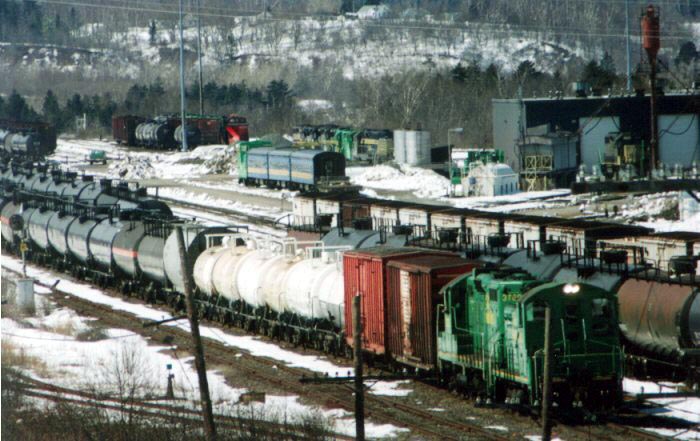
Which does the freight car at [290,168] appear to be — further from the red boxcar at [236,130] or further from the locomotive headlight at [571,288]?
the locomotive headlight at [571,288]

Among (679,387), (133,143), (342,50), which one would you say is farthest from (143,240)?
(342,50)

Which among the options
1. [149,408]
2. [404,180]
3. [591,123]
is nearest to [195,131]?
[404,180]

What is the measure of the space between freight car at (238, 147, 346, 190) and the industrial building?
13.3m

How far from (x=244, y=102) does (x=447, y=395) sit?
411ft

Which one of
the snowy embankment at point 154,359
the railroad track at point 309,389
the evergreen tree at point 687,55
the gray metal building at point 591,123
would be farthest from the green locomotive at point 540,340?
the evergreen tree at point 687,55

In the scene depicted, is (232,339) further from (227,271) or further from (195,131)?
(195,131)

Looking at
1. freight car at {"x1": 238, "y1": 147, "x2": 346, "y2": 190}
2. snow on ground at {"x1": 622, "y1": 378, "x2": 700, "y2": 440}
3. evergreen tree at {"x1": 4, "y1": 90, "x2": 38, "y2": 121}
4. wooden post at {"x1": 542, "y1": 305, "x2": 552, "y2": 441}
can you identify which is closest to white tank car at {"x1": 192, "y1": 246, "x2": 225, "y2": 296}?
snow on ground at {"x1": 622, "y1": 378, "x2": 700, "y2": 440}

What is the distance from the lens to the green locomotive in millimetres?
25984

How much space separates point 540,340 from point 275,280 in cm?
1452

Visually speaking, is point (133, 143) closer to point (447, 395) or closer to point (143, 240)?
point (143, 240)

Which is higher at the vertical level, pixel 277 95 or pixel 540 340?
pixel 277 95

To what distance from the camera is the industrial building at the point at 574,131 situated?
8562cm

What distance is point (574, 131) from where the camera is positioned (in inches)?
3580

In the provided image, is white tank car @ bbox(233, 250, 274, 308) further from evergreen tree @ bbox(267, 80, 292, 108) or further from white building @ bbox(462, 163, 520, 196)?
evergreen tree @ bbox(267, 80, 292, 108)
